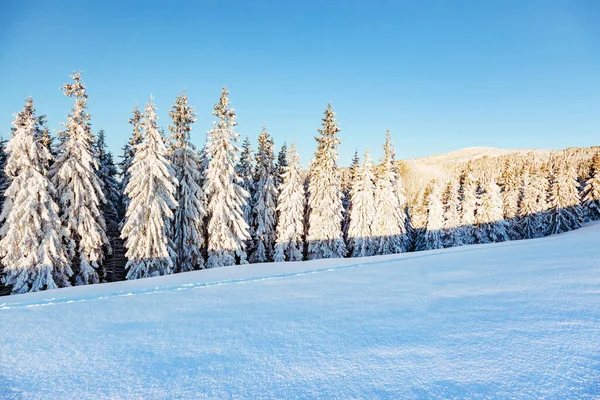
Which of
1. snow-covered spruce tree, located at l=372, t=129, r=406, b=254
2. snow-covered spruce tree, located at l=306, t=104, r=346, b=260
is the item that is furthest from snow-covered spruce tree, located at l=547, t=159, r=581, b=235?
snow-covered spruce tree, located at l=306, t=104, r=346, b=260

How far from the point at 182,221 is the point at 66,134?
373 inches

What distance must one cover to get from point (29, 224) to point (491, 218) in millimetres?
49069

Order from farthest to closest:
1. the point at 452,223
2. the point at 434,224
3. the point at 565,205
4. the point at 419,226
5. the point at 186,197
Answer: the point at 419,226, the point at 565,205, the point at 452,223, the point at 434,224, the point at 186,197

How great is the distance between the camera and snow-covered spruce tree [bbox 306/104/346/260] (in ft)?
98.6

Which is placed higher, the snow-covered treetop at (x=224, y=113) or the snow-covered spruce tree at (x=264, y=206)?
the snow-covered treetop at (x=224, y=113)

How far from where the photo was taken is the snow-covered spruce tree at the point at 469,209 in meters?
43.5

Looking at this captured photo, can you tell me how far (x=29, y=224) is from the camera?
18078 millimetres

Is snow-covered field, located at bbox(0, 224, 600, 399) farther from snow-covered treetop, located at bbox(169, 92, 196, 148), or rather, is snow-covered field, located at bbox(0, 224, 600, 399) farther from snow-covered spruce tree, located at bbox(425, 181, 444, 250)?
snow-covered spruce tree, located at bbox(425, 181, 444, 250)

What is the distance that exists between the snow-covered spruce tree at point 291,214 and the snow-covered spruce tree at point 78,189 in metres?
14.5

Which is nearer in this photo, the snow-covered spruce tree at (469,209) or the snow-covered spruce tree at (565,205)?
the snow-covered spruce tree at (469,209)

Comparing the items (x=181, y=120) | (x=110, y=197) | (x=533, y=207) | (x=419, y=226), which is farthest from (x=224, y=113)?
(x=533, y=207)

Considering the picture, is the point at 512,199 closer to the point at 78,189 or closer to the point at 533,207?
the point at 533,207

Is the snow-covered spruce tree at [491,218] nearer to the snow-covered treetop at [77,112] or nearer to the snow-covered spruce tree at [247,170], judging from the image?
the snow-covered spruce tree at [247,170]

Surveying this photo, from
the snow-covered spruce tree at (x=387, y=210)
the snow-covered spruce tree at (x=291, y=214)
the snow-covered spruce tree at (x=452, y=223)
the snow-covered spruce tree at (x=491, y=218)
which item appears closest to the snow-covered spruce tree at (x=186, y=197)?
the snow-covered spruce tree at (x=291, y=214)
